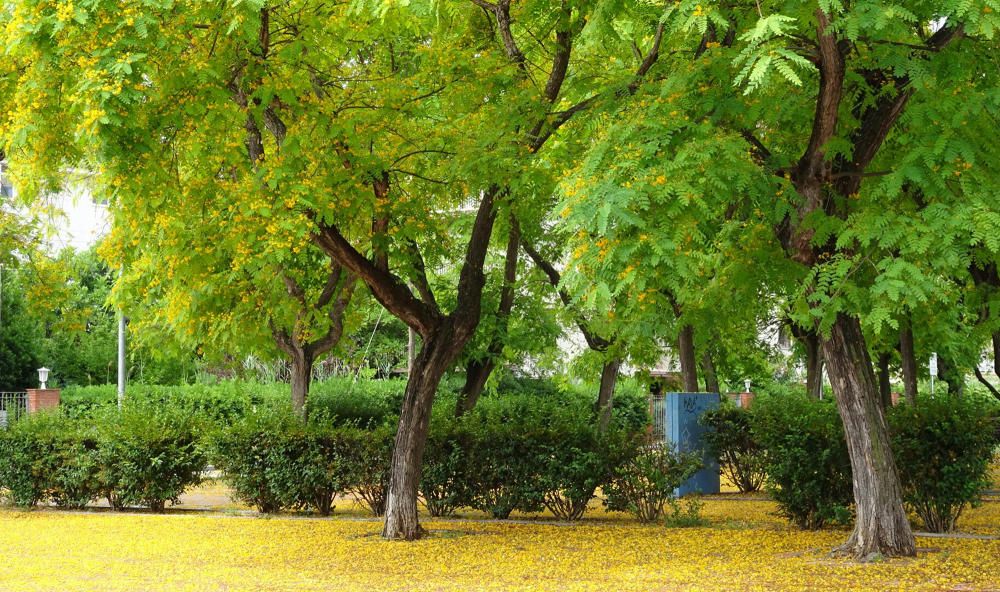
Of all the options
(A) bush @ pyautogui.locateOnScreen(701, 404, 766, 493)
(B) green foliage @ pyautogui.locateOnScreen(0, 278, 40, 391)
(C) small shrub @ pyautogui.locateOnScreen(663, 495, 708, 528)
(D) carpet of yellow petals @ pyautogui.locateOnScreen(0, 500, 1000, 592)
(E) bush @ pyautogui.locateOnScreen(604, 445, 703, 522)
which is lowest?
(D) carpet of yellow petals @ pyautogui.locateOnScreen(0, 500, 1000, 592)

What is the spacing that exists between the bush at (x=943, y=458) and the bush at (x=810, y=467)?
2.17 feet

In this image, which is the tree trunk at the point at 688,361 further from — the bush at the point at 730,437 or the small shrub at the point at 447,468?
the small shrub at the point at 447,468

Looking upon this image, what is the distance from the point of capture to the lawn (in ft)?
30.5

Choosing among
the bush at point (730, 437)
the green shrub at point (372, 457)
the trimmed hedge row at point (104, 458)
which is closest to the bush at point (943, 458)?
the bush at point (730, 437)

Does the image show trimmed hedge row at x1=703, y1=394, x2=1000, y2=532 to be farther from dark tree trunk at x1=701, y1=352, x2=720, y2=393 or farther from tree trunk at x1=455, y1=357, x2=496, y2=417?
dark tree trunk at x1=701, y1=352, x2=720, y2=393

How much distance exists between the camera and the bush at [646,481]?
1338 cm

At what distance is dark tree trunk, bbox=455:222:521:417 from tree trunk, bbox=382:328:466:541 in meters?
4.75

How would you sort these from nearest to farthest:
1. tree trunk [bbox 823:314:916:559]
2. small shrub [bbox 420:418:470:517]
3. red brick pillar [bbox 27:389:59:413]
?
tree trunk [bbox 823:314:916:559], small shrub [bbox 420:418:470:517], red brick pillar [bbox 27:389:59:413]

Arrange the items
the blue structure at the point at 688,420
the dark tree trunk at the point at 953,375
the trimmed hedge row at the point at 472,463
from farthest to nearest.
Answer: the dark tree trunk at the point at 953,375
the blue structure at the point at 688,420
the trimmed hedge row at the point at 472,463

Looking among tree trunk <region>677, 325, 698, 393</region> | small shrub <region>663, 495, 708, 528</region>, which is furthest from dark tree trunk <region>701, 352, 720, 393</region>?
small shrub <region>663, 495, 708, 528</region>

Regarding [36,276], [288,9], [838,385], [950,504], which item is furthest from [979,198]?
[36,276]

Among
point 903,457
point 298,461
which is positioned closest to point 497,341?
point 298,461

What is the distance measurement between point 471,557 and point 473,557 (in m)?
0.02

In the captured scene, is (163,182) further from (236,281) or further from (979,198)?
(979,198)
